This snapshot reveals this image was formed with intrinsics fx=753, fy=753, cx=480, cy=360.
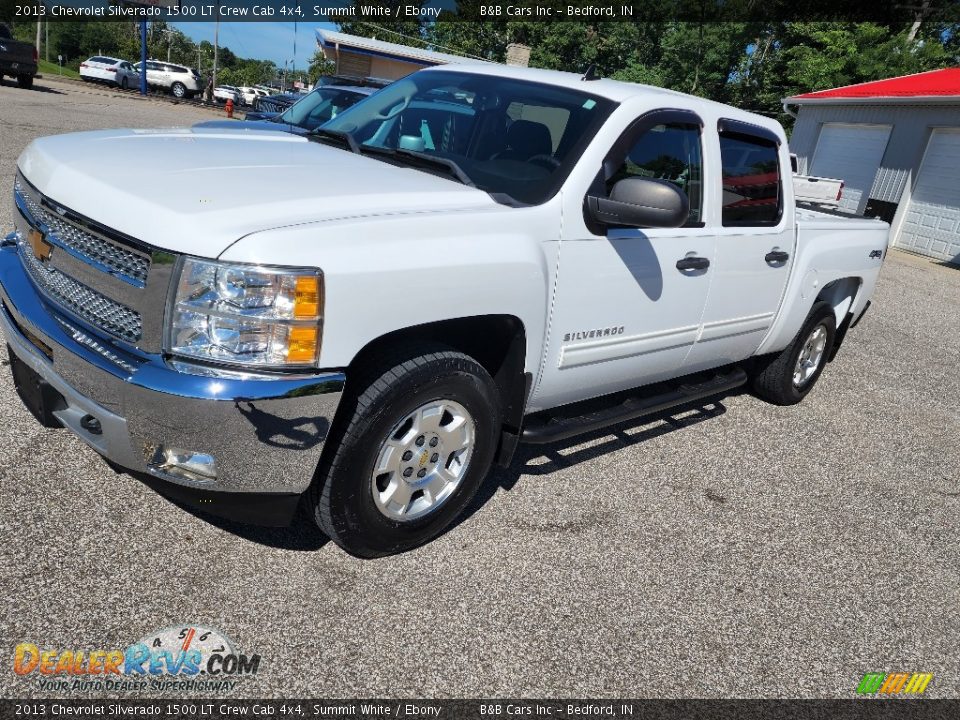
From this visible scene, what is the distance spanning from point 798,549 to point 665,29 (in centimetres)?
5644

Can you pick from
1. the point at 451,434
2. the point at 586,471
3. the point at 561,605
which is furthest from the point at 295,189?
the point at 586,471

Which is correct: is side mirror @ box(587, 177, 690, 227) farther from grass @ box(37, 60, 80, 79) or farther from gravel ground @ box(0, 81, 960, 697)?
grass @ box(37, 60, 80, 79)

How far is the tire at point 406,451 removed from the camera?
2.63m

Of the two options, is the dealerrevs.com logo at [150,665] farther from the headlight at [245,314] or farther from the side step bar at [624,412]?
the side step bar at [624,412]

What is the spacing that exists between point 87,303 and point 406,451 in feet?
4.06

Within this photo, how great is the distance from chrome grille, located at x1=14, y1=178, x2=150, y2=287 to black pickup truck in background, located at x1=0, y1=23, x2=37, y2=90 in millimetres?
25799

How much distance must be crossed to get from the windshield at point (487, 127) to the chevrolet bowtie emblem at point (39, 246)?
1.41 m

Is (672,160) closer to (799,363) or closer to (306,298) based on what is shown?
(306,298)

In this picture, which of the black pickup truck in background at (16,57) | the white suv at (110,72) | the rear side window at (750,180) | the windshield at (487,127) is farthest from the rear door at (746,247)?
the white suv at (110,72)

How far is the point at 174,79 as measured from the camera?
39.1m

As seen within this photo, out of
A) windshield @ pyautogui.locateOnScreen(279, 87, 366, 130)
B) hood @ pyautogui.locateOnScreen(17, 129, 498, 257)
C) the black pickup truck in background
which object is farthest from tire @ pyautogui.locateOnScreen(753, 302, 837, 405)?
the black pickup truck in background

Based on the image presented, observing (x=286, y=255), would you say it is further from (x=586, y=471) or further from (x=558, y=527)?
(x=586, y=471)

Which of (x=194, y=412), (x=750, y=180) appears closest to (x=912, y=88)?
(x=750, y=180)

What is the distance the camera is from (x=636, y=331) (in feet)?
11.8
